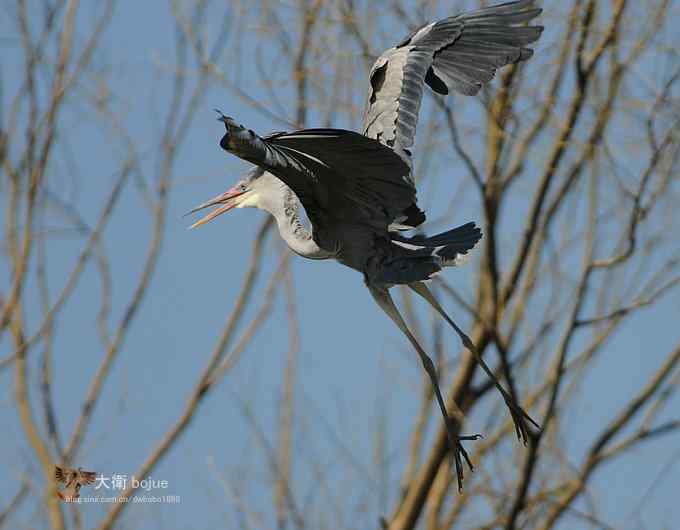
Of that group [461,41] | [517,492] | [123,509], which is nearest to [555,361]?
[517,492]

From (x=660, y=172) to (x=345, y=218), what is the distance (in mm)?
2934

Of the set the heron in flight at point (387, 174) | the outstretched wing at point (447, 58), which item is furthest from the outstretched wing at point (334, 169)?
the outstretched wing at point (447, 58)

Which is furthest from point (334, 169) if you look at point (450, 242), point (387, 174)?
point (450, 242)

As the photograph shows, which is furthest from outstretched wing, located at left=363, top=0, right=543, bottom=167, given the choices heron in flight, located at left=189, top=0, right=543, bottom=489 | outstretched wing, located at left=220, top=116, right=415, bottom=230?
outstretched wing, located at left=220, top=116, right=415, bottom=230

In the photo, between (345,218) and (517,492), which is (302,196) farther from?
(517,492)

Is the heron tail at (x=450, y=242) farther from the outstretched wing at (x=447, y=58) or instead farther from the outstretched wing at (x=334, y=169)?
the outstretched wing at (x=447, y=58)

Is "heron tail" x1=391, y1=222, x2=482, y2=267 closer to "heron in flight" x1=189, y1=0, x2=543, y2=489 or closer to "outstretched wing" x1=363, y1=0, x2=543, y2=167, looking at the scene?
"heron in flight" x1=189, y1=0, x2=543, y2=489

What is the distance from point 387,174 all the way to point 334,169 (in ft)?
0.58

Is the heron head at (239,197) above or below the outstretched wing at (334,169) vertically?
above

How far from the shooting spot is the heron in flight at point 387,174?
4.63 meters

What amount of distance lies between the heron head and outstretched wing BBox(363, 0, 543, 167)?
58 cm

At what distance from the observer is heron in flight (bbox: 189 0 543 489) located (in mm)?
4633

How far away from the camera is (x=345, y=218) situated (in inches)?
201

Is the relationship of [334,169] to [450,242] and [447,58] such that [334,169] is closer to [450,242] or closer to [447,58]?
[450,242]
